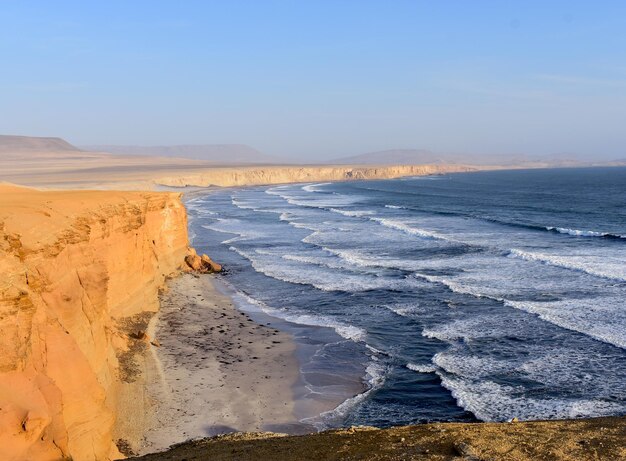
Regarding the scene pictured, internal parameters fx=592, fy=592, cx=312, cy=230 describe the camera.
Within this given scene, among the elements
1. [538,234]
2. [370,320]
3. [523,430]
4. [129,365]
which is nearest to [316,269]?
[370,320]

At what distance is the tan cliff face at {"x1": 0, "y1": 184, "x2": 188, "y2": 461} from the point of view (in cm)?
938

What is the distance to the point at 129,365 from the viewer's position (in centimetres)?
1759

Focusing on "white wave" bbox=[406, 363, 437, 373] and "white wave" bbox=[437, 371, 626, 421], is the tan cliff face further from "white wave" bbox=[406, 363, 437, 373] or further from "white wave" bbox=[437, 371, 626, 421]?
"white wave" bbox=[437, 371, 626, 421]

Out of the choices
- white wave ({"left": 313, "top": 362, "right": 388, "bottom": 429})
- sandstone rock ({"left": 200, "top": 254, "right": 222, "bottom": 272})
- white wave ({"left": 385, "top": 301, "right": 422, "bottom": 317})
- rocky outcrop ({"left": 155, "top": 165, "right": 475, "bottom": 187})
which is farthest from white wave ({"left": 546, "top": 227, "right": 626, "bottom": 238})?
rocky outcrop ({"left": 155, "top": 165, "right": 475, "bottom": 187})

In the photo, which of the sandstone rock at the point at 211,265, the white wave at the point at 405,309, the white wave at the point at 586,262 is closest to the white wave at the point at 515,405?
the white wave at the point at 405,309

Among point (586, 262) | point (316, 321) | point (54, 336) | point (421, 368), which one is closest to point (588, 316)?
point (421, 368)

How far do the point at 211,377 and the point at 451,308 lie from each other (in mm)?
11402

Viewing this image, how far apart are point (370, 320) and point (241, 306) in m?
6.24

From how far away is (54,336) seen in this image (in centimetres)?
1120

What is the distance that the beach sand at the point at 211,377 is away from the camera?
48.6 ft

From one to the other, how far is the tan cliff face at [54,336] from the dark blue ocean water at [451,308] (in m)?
6.29

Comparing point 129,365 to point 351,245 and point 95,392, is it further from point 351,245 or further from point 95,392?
point 351,245

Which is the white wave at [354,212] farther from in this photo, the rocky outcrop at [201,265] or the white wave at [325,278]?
the rocky outcrop at [201,265]

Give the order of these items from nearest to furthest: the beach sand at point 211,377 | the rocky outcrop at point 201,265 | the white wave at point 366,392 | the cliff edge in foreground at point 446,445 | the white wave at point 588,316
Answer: the cliff edge in foreground at point 446,445 < the beach sand at point 211,377 < the white wave at point 366,392 < the white wave at point 588,316 < the rocky outcrop at point 201,265
